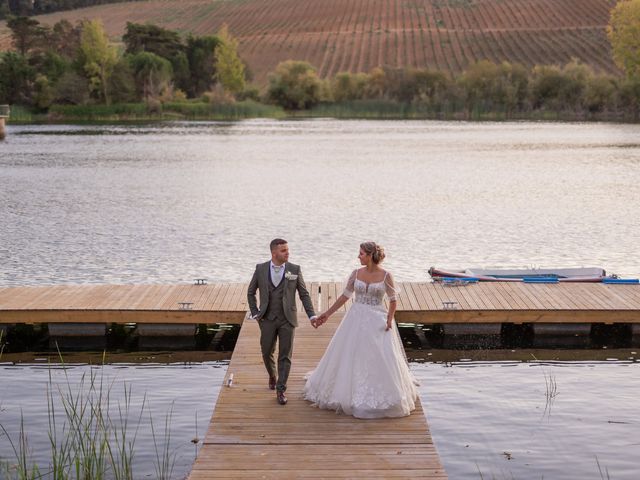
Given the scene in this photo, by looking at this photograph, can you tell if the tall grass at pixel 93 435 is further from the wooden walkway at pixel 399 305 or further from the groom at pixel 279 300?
the wooden walkway at pixel 399 305

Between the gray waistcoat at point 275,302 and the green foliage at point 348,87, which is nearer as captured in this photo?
the gray waistcoat at point 275,302

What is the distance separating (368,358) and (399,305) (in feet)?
19.5

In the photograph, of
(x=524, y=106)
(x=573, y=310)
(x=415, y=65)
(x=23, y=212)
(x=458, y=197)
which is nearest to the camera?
(x=573, y=310)

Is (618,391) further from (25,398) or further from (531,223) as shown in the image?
(531,223)

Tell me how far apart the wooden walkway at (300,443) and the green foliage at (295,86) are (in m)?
97.9

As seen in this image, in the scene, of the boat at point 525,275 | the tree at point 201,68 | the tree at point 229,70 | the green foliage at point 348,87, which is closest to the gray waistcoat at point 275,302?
the boat at point 525,275

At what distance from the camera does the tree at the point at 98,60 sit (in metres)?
106

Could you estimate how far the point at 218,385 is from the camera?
14266 millimetres

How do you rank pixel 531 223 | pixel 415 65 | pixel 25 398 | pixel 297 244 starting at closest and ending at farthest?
pixel 25 398
pixel 297 244
pixel 531 223
pixel 415 65

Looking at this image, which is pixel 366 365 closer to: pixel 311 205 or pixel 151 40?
pixel 311 205

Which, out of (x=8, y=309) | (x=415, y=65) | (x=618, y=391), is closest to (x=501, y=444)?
(x=618, y=391)

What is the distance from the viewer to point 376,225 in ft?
102

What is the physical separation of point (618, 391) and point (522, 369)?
67.7 inches

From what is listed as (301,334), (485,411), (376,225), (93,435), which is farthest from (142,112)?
(93,435)
